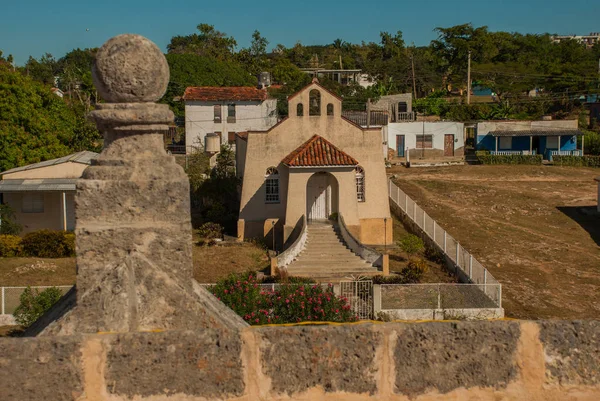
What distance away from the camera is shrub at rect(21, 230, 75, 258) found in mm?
26781

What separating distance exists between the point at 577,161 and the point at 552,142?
3387 millimetres

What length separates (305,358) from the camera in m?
4.25

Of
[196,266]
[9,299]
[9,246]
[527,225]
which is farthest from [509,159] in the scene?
[9,299]

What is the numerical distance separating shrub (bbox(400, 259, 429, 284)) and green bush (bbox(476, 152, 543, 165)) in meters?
29.0

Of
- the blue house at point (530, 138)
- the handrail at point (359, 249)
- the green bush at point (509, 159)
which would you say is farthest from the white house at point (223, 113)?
the handrail at point (359, 249)

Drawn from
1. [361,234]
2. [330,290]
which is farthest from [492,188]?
[330,290]

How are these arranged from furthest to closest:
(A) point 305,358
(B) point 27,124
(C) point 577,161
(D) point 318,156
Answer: (C) point 577,161 → (B) point 27,124 → (D) point 318,156 → (A) point 305,358

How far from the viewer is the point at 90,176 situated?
16.4ft

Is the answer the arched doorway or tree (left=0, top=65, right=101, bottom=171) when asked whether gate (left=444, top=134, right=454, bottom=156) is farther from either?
tree (left=0, top=65, right=101, bottom=171)

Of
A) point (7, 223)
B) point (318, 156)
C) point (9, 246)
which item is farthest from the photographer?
point (318, 156)

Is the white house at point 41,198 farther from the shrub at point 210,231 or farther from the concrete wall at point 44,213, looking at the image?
the shrub at point 210,231

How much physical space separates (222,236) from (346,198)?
5.49 meters

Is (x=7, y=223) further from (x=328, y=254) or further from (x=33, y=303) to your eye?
(x=328, y=254)

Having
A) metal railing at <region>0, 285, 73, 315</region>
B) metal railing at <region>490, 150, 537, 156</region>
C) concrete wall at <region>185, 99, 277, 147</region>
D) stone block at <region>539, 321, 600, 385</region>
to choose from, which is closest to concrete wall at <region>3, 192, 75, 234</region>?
metal railing at <region>0, 285, 73, 315</region>
